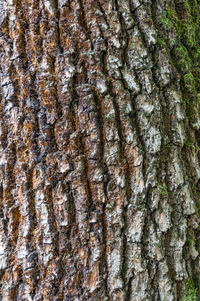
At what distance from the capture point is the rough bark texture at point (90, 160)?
125 centimetres

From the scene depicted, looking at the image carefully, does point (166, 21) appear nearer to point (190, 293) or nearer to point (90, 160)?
point (90, 160)

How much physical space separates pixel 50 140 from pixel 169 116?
1.93 ft

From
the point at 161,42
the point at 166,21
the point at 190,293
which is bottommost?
the point at 190,293

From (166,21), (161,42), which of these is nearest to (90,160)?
(161,42)

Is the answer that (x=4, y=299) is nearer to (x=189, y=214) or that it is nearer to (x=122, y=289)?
(x=122, y=289)

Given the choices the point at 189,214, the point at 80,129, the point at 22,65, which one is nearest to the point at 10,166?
the point at 80,129

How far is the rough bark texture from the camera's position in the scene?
4.09 feet

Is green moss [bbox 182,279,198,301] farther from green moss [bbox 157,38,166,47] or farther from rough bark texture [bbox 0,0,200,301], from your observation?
green moss [bbox 157,38,166,47]

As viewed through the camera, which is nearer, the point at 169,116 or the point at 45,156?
the point at 45,156

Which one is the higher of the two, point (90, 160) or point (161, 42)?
point (161, 42)

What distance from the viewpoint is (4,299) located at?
129 centimetres

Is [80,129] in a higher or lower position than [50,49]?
lower

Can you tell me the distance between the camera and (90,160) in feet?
4.19

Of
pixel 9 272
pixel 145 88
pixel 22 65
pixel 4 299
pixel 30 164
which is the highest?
pixel 22 65
